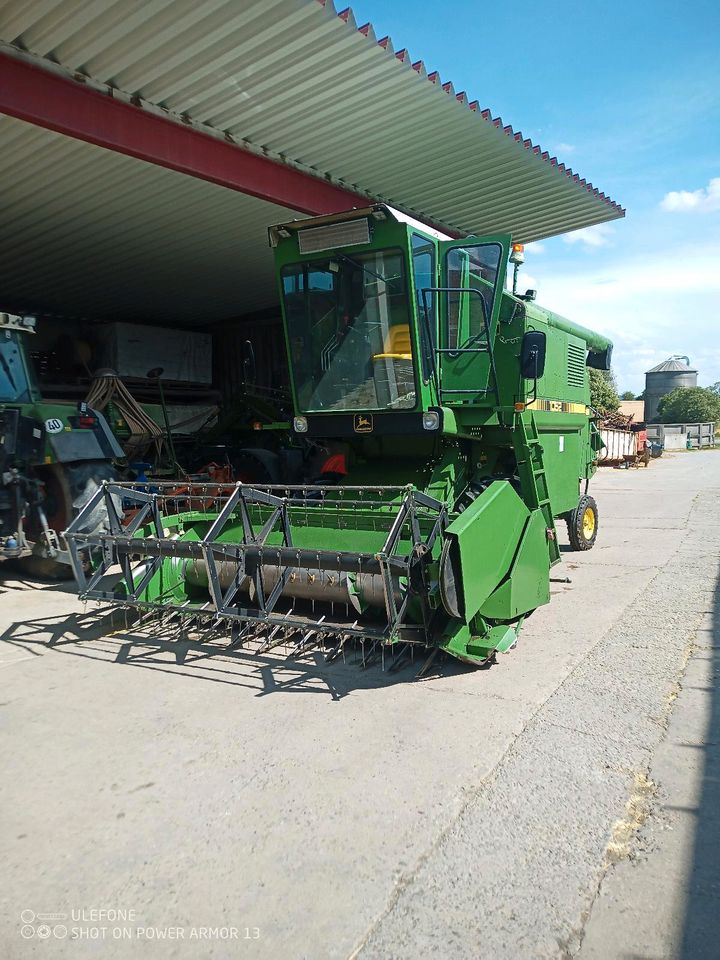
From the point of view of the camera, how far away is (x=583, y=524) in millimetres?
8719

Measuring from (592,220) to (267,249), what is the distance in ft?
17.3

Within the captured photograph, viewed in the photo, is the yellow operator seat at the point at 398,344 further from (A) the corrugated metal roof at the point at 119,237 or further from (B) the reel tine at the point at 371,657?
(A) the corrugated metal roof at the point at 119,237

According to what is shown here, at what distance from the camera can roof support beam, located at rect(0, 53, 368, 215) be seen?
5.78 meters

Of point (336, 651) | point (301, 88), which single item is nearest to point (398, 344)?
point (336, 651)

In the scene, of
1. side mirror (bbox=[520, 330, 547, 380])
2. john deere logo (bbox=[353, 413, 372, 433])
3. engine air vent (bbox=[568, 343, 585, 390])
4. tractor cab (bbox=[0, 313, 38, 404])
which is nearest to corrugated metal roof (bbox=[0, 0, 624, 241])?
tractor cab (bbox=[0, 313, 38, 404])

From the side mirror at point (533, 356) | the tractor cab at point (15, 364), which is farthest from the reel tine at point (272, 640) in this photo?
the tractor cab at point (15, 364)

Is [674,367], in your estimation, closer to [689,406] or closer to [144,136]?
[689,406]

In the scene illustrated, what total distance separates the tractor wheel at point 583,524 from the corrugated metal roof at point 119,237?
210 inches

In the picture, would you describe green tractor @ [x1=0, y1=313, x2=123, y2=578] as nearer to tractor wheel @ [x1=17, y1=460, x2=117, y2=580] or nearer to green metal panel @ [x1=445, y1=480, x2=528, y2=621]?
tractor wheel @ [x1=17, y1=460, x2=117, y2=580]

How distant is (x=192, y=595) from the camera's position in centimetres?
563

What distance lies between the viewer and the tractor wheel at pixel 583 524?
8.47 m

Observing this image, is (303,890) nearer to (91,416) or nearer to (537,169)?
(91,416)

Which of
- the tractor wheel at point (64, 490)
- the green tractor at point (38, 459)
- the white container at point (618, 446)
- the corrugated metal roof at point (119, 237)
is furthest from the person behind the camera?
the white container at point (618, 446)

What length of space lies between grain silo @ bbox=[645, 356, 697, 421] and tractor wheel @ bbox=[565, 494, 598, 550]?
66.2 m
